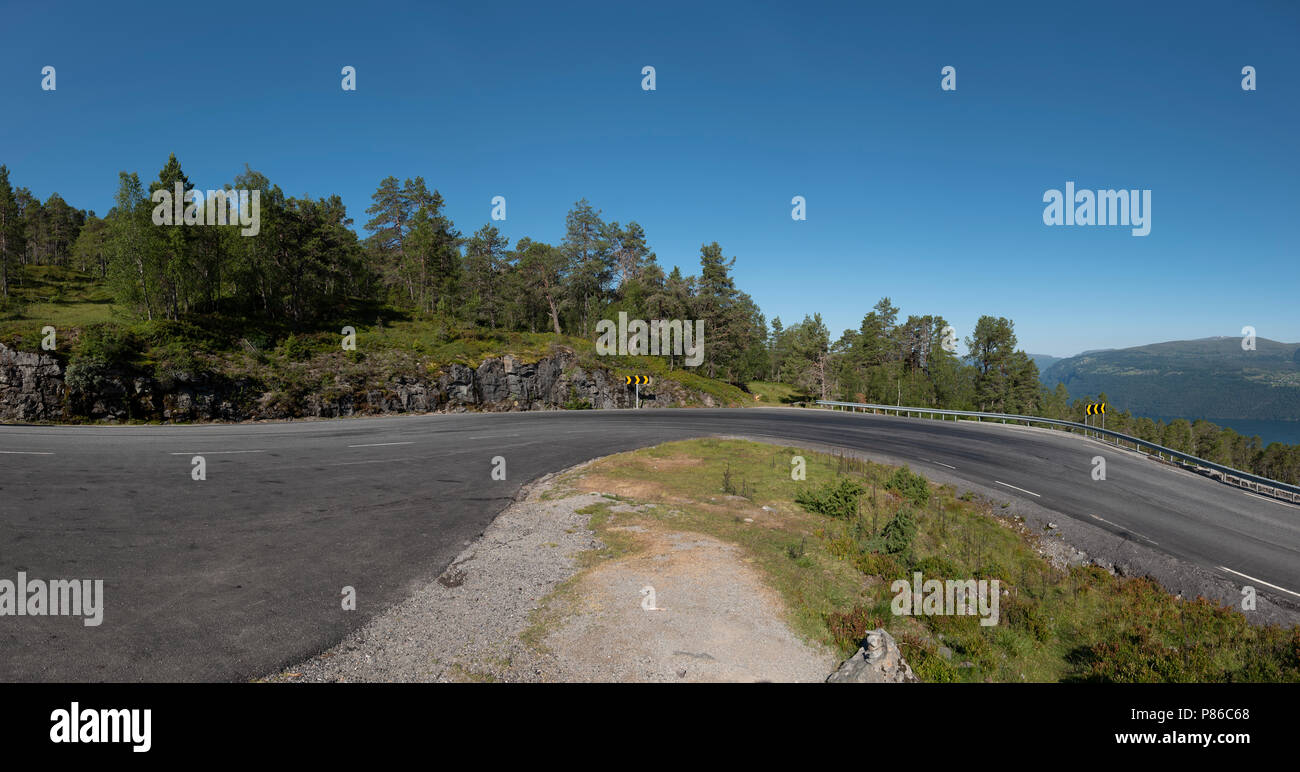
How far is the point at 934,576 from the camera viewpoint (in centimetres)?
1069

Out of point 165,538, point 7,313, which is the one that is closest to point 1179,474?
point 165,538

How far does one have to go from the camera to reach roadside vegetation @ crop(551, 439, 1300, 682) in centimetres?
779

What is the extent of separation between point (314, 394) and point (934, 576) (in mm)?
36997

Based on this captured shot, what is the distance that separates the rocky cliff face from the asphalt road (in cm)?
444

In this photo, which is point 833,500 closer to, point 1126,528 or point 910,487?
point 910,487

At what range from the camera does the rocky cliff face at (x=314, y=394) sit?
81.4 feet

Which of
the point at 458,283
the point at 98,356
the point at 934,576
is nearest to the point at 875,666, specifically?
the point at 934,576

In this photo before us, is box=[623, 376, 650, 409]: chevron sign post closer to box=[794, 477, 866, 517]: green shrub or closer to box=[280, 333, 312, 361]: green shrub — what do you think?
box=[280, 333, 312, 361]: green shrub

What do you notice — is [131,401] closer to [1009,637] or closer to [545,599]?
[545,599]

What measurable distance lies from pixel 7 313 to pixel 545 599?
181ft

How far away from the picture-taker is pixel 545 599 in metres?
8.02

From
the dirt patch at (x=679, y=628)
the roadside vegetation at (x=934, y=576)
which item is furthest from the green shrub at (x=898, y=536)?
the dirt patch at (x=679, y=628)

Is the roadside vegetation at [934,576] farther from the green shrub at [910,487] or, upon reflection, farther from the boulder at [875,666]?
the boulder at [875,666]

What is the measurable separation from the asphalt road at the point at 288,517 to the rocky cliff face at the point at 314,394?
14.6 feet
